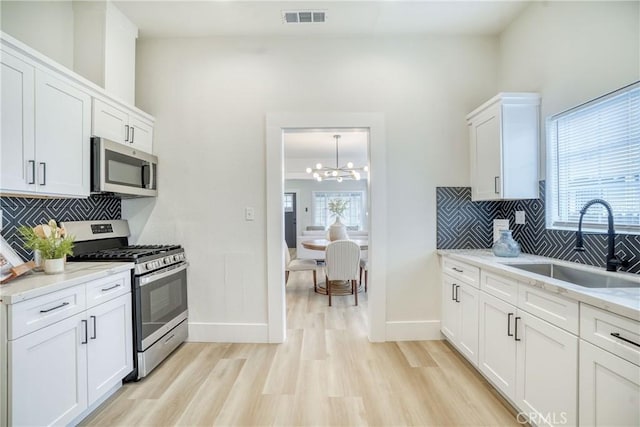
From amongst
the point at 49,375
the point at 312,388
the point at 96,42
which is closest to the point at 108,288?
the point at 49,375

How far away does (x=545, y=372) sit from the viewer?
57.7 inches

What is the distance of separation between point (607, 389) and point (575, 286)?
1.34 feet

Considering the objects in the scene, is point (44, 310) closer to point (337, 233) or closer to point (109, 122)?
point (109, 122)

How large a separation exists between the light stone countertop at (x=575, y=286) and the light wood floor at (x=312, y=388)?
2.73ft

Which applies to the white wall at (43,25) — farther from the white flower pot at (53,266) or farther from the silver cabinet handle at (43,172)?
the white flower pot at (53,266)

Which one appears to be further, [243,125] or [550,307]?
[243,125]

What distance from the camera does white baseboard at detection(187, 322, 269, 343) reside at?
2740mm

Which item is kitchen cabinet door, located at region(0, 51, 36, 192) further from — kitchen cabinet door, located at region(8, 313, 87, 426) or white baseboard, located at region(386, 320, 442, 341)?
white baseboard, located at region(386, 320, 442, 341)

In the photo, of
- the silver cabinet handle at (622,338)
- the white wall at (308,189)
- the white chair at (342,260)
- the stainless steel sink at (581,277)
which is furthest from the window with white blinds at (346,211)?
the silver cabinet handle at (622,338)

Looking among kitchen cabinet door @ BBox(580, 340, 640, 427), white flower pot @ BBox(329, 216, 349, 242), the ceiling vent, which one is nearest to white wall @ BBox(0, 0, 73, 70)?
the ceiling vent

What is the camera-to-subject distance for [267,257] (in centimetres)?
273

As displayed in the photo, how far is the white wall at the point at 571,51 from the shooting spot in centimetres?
168

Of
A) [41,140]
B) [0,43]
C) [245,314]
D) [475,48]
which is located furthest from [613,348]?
[0,43]

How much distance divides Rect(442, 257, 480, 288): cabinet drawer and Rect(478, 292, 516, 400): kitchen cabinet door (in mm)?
137
